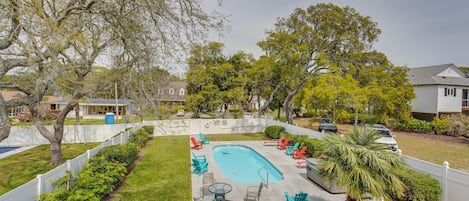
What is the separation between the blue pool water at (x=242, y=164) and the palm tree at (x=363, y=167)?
475 cm

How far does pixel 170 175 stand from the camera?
31.1 feet

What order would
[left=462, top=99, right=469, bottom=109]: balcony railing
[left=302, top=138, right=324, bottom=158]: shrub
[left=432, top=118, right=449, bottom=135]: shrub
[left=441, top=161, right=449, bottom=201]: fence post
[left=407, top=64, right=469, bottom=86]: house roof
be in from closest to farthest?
[left=441, top=161, right=449, bottom=201]: fence post < [left=302, top=138, right=324, bottom=158]: shrub < [left=432, top=118, right=449, bottom=135]: shrub < [left=407, top=64, right=469, bottom=86]: house roof < [left=462, top=99, right=469, bottom=109]: balcony railing

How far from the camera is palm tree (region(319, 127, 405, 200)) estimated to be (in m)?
4.80

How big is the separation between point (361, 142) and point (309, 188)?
3.51m

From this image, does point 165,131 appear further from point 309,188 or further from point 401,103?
point 401,103

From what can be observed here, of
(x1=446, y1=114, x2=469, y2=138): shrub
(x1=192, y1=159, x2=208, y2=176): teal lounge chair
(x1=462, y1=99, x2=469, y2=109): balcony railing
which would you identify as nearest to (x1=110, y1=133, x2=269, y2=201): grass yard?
(x1=192, y1=159, x2=208, y2=176): teal lounge chair

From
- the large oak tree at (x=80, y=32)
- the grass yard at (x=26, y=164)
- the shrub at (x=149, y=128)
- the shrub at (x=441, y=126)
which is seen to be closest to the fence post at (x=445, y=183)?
the large oak tree at (x=80, y=32)

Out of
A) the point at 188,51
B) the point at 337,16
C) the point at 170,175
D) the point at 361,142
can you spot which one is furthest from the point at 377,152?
the point at 337,16

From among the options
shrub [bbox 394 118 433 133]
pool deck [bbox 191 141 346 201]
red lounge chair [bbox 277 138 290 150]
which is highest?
shrub [bbox 394 118 433 133]

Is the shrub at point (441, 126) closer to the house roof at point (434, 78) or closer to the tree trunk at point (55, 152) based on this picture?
the house roof at point (434, 78)

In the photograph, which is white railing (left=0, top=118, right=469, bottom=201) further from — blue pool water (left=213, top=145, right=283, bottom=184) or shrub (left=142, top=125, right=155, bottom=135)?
blue pool water (left=213, top=145, right=283, bottom=184)

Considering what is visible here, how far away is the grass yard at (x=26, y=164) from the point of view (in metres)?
8.71

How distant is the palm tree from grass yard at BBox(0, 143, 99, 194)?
10.5 meters

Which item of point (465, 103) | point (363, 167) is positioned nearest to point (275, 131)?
point (363, 167)
